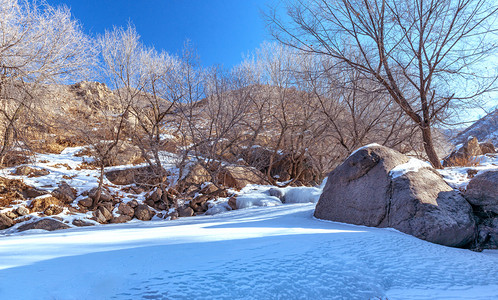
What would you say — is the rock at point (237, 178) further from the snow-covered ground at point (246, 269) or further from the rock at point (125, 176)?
the snow-covered ground at point (246, 269)

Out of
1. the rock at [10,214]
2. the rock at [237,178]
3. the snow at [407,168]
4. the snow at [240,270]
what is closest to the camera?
the snow at [240,270]

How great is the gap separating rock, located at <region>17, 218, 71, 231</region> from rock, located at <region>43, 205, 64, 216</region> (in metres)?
0.69


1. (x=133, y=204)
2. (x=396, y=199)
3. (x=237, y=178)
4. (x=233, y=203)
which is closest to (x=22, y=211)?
(x=133, y=204)

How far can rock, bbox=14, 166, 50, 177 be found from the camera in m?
9.17

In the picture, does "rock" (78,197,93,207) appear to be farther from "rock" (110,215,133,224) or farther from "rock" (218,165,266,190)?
"rock" (218,165,266,190)

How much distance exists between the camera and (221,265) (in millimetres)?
1777

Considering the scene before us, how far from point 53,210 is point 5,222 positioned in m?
1.01

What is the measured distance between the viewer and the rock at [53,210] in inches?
308

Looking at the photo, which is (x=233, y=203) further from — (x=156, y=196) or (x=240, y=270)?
(x=240, y=270)

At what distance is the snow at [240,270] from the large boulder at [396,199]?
75 cm

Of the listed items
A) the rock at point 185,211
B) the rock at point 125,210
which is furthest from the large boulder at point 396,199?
the rock at point 125,210

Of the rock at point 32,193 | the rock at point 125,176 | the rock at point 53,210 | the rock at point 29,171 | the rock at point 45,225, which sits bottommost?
the rock at point 45,225

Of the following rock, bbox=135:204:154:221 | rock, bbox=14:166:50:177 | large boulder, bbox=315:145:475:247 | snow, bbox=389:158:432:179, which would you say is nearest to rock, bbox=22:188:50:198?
rock, bbox=14:166:50:177

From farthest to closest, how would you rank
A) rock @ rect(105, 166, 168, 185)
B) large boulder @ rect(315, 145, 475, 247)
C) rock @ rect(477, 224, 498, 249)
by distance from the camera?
→ 1. rock @ rect(105, 166, 168, 185)
2. rock @ rect(477, 224, 498, 249)
3. large boulder @ rect(315, 145, 475, 247)
